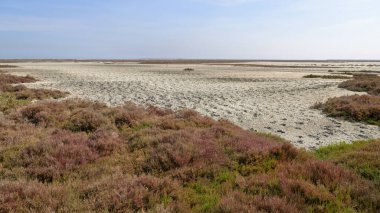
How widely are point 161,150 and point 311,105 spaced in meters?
13.0

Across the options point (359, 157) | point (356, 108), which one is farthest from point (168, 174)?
point (356, 108)

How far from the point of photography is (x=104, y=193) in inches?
230

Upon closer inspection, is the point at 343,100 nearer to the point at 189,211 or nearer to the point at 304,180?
the point at 304,180

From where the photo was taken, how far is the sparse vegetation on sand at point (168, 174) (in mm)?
5629

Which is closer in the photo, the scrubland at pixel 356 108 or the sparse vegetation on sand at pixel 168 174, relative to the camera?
the sparse vegetation on sand at pixel 168 174

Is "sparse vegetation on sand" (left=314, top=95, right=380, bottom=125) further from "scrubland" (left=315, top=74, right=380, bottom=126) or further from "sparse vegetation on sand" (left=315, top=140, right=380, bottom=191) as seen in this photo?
"sparse vegetation on sand" (left=315, top=140, right=380, bottom=191)

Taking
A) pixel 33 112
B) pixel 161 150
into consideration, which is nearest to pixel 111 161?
pixel 161 150

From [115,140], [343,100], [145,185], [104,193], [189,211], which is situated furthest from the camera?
[343,100]

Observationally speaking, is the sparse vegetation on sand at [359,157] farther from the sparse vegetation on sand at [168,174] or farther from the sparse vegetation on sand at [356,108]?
the sparse vegetation on sand at [356,108]

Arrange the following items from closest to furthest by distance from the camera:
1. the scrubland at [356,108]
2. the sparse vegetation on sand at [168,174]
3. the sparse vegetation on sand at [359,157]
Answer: the sparse vegetation on sand at [168,174] < the sparse vegetation on sand at [359,157] < the scrubland at [356,108]

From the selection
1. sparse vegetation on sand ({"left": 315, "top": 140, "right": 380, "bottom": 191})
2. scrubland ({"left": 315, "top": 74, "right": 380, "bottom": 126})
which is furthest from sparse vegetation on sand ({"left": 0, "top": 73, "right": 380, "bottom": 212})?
scrubland ({"left": 315, "top": 74, "right": 380, "bottom": 126})

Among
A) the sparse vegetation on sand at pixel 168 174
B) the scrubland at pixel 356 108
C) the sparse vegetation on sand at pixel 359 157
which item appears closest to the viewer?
the sparse vegetation on sand at pixel 168 174

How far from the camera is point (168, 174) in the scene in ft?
23.8

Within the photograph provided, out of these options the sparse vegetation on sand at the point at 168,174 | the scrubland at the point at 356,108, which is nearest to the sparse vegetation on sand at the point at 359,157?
the sparse vegetation on sand at the point at 168,174
